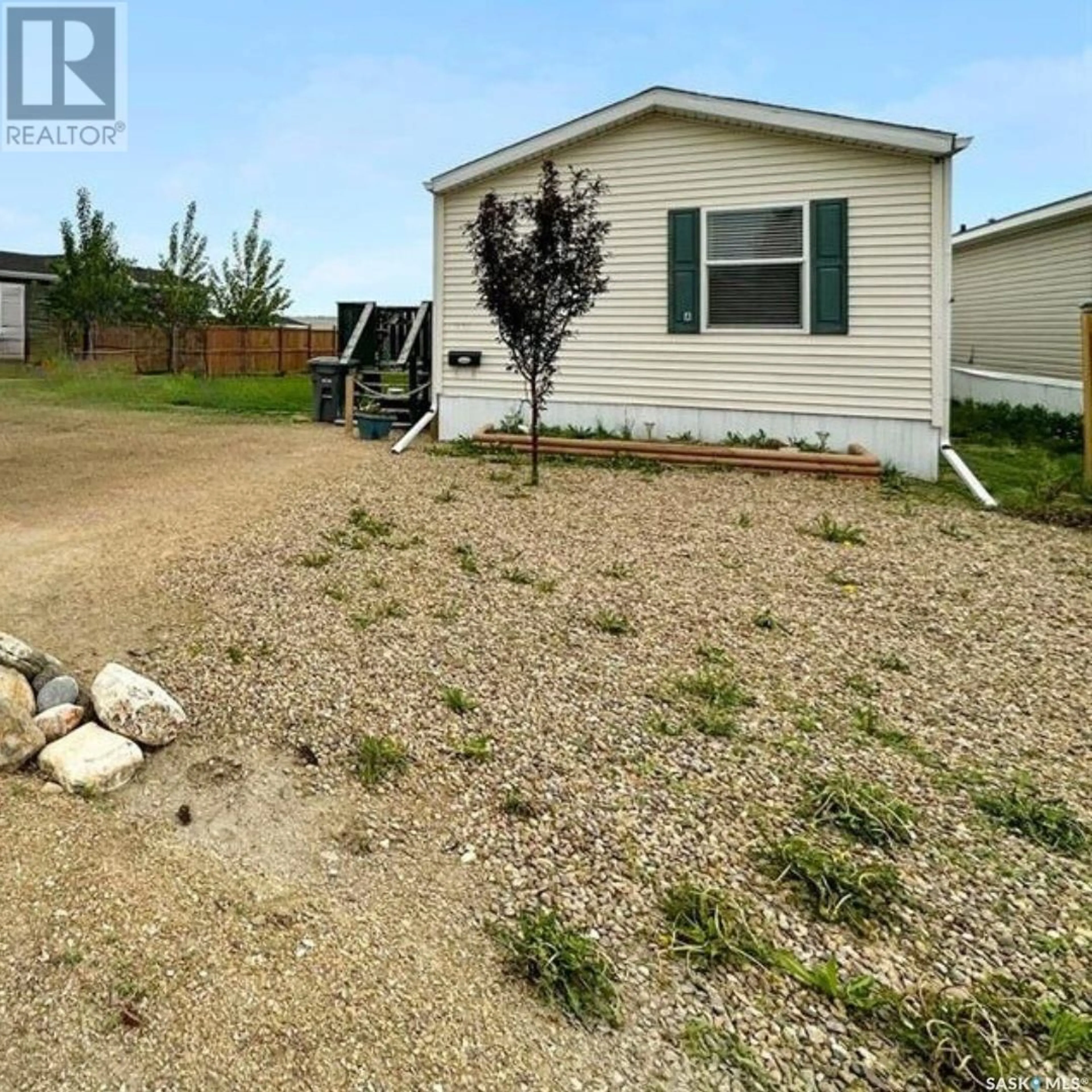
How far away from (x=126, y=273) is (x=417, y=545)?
2353 centimetres

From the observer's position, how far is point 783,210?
27.9 ft

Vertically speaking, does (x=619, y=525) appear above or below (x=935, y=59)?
below

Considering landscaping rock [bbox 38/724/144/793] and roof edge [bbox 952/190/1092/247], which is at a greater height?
roof edge [bbox 952/190/1092/247]

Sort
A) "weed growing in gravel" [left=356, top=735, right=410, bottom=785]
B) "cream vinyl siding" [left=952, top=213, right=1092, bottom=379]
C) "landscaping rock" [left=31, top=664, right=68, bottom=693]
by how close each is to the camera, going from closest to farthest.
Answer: "weed growing in gravel" [left=356, top=735, right=410, bottom=785] → "landscaping rock" [left=31, top=664, right=68, bottom=693] → "cream vinyl siding" [left=952, top=213, right=1092, bottom=379]

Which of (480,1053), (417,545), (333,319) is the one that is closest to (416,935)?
(480,1053)

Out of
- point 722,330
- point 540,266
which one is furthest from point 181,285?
point 540,266

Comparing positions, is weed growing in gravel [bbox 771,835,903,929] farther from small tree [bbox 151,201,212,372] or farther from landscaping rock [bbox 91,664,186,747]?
small tree [bbox 151,201,212,372]

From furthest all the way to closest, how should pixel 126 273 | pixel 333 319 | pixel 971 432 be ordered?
pixel 333 319 → pixel 126 273 → pixel 971 432

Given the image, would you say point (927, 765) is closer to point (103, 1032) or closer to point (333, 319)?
point (103, 1032)

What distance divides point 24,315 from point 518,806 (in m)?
28.5

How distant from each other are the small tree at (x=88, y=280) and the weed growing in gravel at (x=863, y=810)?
2542 cm

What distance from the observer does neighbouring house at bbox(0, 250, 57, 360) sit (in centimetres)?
2442

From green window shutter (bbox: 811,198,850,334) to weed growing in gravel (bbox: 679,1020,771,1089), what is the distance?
7.78 meters

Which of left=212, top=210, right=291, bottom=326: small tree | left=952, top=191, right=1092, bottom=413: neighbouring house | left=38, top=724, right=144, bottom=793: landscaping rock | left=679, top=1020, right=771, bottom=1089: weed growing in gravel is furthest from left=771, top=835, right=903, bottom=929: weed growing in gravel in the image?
left=212, top=210, right=291, bottom=326: small tree
